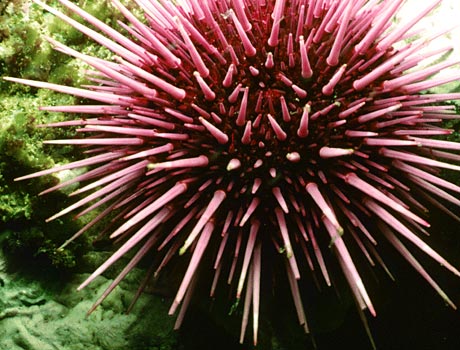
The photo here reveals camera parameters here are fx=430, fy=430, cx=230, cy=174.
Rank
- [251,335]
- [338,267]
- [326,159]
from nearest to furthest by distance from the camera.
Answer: [326,159]
[338,267]
[251,335]

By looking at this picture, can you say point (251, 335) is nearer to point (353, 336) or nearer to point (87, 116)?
point (353, 336)

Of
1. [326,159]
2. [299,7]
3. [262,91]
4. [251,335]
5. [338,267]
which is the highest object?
[299,7]

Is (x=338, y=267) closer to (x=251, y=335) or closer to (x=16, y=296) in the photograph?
(x=251, y=335)

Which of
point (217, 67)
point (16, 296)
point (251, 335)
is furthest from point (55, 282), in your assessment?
point (217, 67)

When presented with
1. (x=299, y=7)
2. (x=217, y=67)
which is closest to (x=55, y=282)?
(x=217, y=67)

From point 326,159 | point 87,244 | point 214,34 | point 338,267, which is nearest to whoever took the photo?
→ point 326,159

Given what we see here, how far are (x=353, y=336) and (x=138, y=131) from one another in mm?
1288

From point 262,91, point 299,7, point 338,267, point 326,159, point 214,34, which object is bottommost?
point 338,267

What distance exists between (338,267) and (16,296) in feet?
4.67

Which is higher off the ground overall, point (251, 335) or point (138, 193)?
point (138, 193)

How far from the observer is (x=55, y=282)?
6.47ft

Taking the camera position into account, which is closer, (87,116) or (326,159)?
(326,159)

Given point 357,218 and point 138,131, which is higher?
point 138,131

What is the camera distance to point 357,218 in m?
1.46
